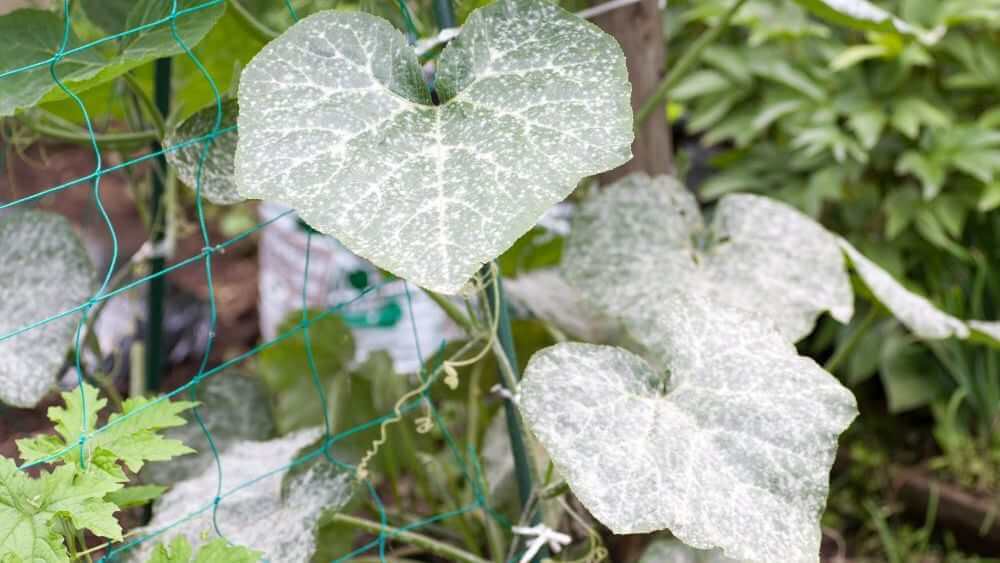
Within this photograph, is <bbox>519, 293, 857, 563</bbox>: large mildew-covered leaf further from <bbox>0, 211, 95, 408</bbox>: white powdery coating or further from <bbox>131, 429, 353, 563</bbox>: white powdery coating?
<bbox>0, 211, 95, 408</bbox>: white powdery coating

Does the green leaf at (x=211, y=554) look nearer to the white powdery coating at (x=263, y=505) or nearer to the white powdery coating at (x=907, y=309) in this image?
the white powdery coating at (x=263, y=505)

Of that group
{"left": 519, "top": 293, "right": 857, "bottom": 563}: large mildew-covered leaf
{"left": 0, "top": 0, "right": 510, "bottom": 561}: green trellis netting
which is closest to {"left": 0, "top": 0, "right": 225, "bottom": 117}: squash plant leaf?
{"left": 0, "top": 0, "right": 510, "bottom": 561}: green trellis netting

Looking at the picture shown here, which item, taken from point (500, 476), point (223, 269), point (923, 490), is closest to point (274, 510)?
point (500, 476)

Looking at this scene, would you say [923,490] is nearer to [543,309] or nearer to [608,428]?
[543,309]

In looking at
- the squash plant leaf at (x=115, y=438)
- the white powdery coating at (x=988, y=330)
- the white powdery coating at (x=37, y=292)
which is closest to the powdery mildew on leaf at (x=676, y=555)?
the white powdery coating at (x=988, y=330)

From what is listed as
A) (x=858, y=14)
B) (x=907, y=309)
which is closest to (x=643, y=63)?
(x=858, y=14)

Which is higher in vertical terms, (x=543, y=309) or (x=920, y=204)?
(x=543, y=309)
